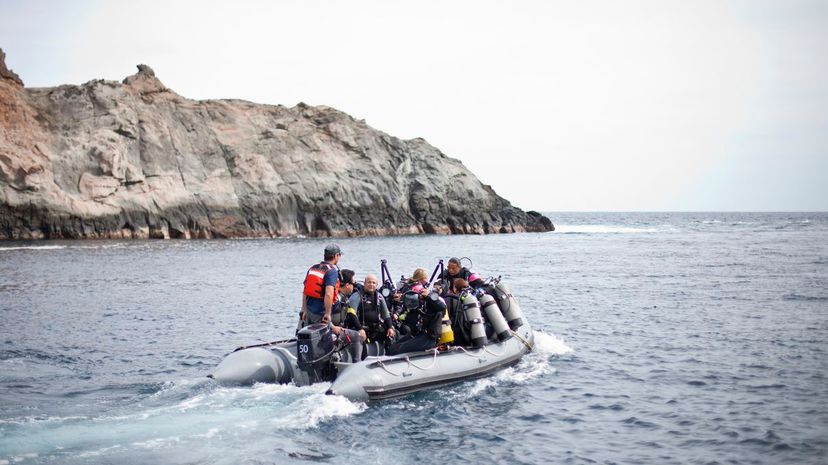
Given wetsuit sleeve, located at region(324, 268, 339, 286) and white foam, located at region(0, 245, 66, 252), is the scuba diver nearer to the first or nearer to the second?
wetsuit sleeve, located at region(324, 268, 339, 286)

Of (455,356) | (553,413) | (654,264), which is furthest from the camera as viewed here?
(654,264)

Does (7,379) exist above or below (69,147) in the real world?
below

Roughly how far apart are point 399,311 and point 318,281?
2389 millimetres

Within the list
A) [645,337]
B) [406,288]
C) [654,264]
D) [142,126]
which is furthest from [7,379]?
[142,126]

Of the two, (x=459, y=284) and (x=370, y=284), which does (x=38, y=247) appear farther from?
(x=459, y=284)

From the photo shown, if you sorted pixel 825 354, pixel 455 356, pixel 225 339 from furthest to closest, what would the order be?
pixel 225 339 → pixel 825 354 → pixel 455 356

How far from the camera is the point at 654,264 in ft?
136

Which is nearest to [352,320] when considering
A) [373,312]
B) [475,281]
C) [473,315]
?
[373,312]

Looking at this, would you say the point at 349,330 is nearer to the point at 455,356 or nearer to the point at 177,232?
the point at 455,356

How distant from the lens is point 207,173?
7044cm

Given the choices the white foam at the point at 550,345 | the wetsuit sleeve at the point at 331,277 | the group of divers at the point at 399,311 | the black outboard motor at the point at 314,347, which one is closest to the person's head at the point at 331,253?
the group of divers at the point at 399,311

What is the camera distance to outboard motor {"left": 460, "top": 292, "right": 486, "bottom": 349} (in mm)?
13788

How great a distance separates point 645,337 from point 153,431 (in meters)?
13.0

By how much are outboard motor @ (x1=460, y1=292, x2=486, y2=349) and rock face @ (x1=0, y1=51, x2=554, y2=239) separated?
51.5m
